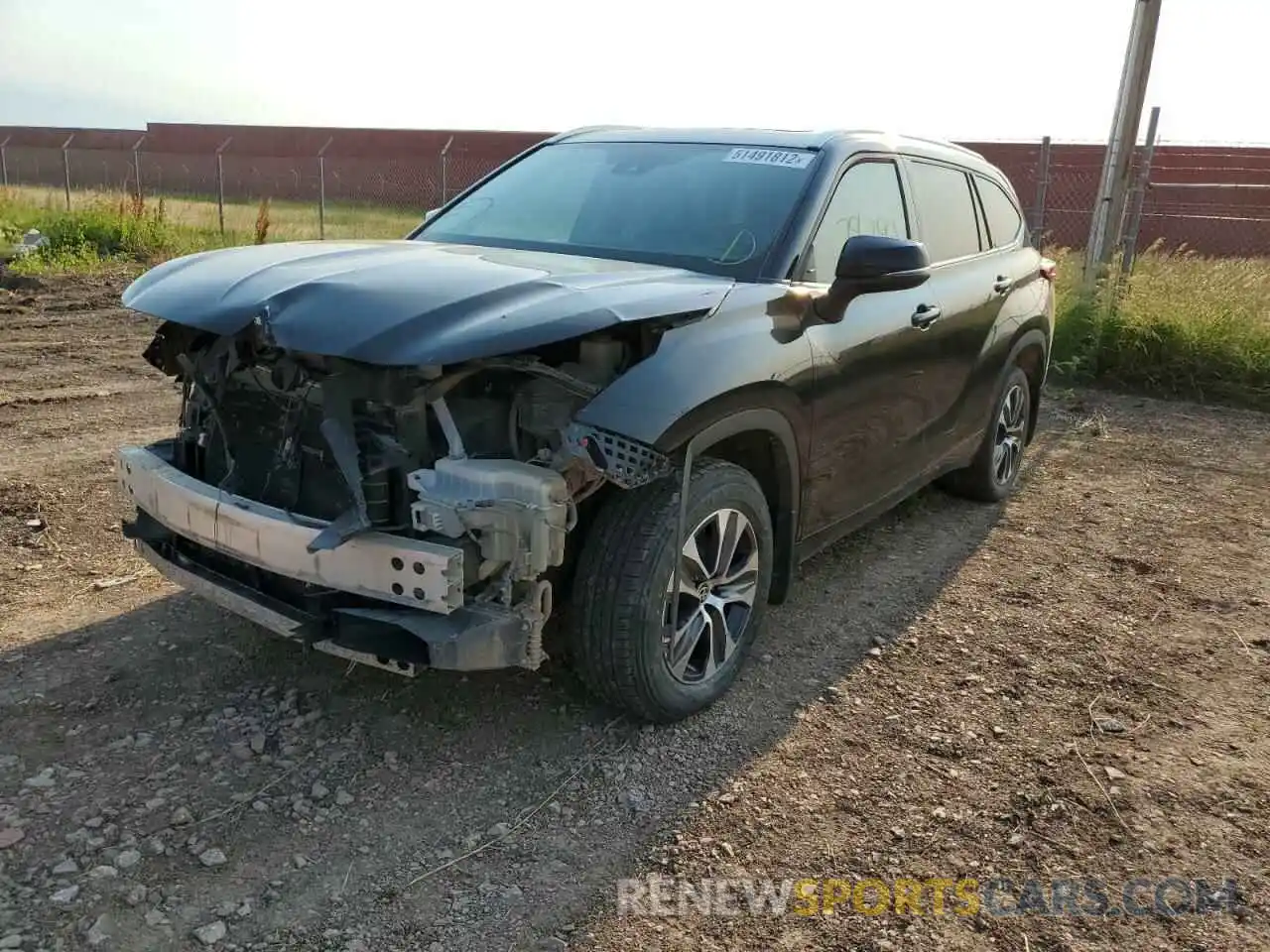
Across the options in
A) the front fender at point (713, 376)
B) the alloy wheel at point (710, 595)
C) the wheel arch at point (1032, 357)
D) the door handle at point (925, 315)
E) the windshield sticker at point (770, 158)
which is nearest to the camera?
the front fender at point (713, 376)

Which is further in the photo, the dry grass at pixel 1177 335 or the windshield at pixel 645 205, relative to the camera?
the dry grass at pixel 1177 335

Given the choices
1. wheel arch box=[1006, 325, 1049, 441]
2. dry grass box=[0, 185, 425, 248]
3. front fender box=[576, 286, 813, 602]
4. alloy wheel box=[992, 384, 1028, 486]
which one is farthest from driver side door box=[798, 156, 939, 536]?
dry grass box=[0, 185, 425, 248]

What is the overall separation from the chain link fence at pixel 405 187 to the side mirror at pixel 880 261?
7802mm

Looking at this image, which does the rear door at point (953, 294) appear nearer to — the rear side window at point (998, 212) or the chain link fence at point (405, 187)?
the rear side window at point (998, 212)

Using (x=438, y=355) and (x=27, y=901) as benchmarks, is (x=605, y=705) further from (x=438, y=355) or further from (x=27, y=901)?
(x=27, y=901)

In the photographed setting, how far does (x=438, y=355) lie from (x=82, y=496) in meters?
3.25

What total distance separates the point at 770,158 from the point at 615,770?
7.76 feet

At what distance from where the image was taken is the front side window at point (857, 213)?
12.5ft

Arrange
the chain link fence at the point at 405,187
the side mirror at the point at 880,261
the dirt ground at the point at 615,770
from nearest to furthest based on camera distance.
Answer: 1. the dirt ground at the point at 615,770
2. the side mirror at the point at 880,261
3. the chain link fence at the point at 405,187

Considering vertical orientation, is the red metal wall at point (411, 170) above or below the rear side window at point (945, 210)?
above

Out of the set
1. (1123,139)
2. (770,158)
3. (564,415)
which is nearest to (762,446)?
(564,415)

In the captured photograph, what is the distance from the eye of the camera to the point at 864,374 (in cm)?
394

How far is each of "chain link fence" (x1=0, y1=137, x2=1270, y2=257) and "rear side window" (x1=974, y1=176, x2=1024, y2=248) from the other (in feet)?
16.7

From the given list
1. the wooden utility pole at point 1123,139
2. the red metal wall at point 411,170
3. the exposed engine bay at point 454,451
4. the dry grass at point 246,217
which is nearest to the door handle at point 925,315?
the exposed engine bay at point 454,451
